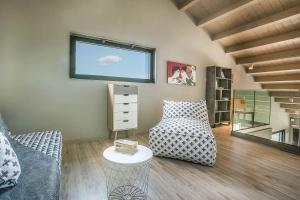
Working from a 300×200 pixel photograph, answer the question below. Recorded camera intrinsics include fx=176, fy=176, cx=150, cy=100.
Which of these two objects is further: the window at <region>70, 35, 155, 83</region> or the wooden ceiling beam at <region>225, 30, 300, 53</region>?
the wooden ceiling beam at <region>225, 30, 300, 53</region>

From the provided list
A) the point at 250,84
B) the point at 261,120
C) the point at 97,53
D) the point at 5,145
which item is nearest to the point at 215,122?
the point at 261,120

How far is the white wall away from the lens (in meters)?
2.53

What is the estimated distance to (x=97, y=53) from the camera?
3.33 metres

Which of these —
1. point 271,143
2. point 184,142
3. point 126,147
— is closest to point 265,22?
point 271,143

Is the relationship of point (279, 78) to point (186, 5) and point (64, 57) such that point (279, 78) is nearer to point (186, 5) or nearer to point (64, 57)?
point (186, 5)

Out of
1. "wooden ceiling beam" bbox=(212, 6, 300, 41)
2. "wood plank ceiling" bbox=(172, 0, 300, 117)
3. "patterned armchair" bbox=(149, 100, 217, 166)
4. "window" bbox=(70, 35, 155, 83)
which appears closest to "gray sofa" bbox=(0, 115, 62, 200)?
"patterned armchair" bbox=(149, 100, 217, 166)

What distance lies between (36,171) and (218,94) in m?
4.47

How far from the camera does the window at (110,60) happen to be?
3078mm

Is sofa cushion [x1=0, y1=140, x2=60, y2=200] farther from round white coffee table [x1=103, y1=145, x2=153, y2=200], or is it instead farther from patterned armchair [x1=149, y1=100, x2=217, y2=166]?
patterned armchair [x1=149, y1=100, x2=217, y2=166]

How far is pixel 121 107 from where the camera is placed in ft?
10.0

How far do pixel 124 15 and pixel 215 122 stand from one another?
11.0ft

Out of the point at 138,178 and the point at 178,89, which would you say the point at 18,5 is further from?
the point at 178,89

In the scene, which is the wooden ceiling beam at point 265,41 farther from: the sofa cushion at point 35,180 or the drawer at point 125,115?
the sofa cushion at point 35,180

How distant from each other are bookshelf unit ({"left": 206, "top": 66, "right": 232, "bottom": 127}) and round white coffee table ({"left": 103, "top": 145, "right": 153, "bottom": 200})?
3114 mm
